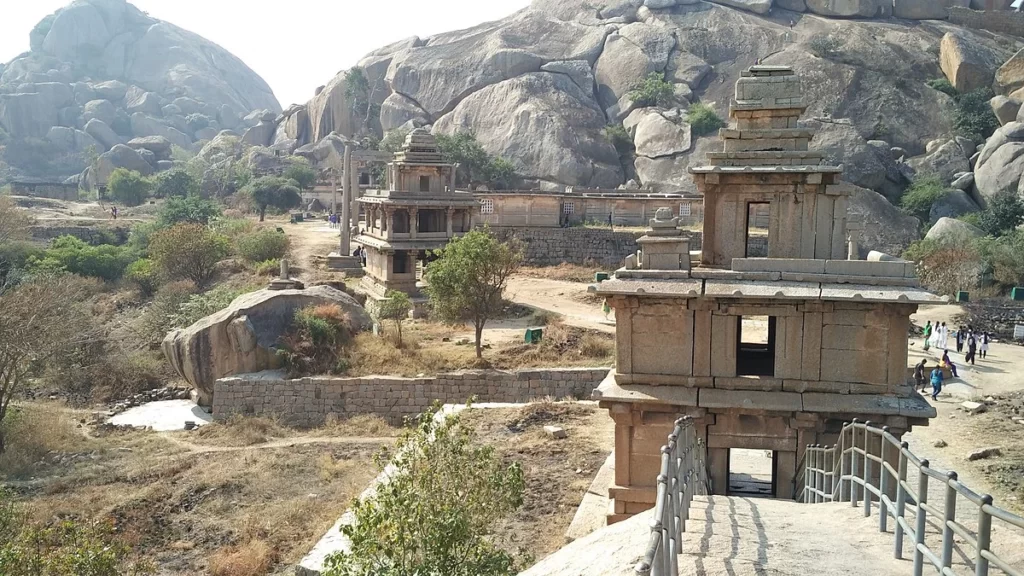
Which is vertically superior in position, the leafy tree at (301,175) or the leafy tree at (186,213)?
the leafy tree at (301,175)

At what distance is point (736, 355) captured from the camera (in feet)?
39.5

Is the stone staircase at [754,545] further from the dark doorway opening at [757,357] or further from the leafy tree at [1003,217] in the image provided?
the leafy tree at [1003,217]

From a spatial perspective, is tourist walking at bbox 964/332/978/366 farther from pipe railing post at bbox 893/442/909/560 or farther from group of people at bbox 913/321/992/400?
pipe railing post at bbox 893/442/909/560

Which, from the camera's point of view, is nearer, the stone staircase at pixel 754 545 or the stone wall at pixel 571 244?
the stone staircase at pixel 754 545

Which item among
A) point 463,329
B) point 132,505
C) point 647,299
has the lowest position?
point 132,505

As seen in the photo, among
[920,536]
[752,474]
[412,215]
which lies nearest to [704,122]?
[412,215]

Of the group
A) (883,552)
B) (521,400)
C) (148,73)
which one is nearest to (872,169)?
(521,400)

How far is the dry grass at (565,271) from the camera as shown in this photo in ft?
131

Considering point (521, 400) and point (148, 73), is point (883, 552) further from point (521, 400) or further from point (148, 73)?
point (148, 73)

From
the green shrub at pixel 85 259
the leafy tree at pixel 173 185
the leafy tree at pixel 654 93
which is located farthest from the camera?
the leafy tree at pixel 173 185

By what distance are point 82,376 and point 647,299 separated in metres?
21.5

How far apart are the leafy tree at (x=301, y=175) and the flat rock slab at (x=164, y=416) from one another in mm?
41409

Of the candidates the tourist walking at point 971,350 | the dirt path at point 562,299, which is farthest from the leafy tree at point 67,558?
the tourist walking at point 971,350

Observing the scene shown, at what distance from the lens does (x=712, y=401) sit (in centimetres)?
1179
